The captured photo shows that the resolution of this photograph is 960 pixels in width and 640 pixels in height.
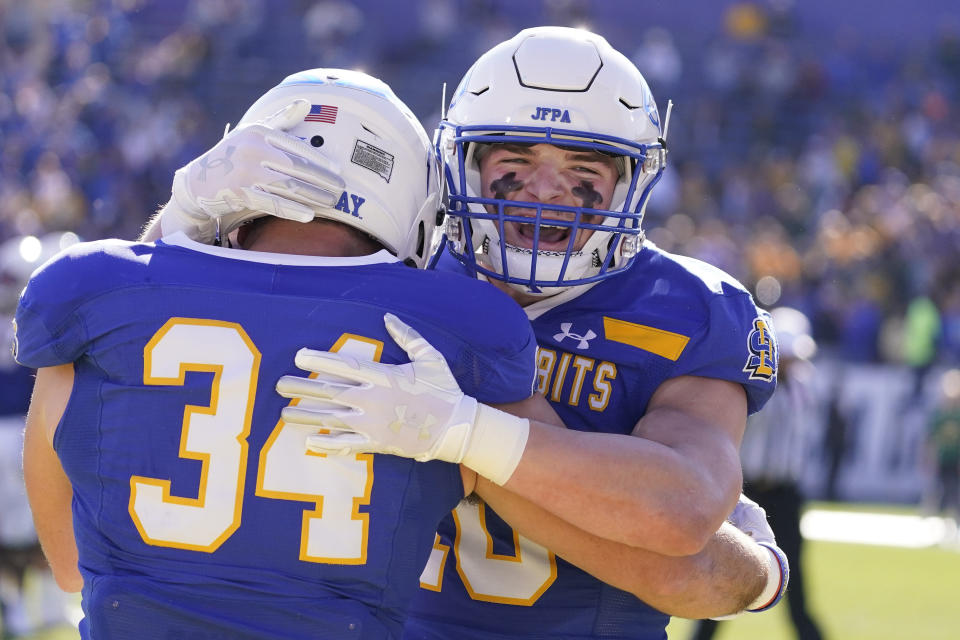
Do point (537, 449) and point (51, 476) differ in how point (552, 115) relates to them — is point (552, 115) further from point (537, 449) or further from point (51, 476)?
point (51, 476)

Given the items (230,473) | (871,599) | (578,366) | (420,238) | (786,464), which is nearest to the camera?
(230,473)

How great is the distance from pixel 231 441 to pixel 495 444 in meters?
0.43

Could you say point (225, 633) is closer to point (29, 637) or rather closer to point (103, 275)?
point (103, 275)

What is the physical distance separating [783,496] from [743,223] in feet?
30.7

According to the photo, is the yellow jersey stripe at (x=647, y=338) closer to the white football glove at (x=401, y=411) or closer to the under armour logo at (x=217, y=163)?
the white football glove at (x=401, y=411)

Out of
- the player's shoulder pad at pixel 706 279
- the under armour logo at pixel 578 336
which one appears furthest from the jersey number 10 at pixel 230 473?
the player's shoulder pad at pixel 706 279

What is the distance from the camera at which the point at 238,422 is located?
2.15m

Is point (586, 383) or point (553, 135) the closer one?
point (586, 383)

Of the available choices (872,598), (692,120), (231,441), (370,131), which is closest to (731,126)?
(692,120)

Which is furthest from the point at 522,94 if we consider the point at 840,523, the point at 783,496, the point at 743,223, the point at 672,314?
the point at 743,223

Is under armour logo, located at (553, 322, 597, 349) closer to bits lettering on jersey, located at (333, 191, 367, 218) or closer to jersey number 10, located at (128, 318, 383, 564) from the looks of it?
bits lettering on jersey, located at (333, 191, 367, 218)

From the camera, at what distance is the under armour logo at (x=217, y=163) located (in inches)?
95.2

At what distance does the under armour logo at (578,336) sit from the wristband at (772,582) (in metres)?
0.55

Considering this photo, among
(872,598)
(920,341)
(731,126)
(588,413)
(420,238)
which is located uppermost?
(420,238)
